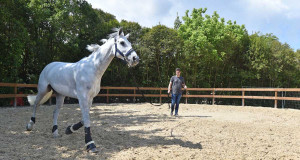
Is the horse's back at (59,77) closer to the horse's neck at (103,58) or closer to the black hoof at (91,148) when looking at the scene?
the horse's neck at (103,58)

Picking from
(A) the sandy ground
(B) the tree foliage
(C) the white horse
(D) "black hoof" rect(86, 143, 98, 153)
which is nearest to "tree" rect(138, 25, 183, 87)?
(B) the tree foliage

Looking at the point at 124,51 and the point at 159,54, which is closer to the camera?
the point at 124,51

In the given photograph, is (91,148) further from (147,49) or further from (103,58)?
(147,49)

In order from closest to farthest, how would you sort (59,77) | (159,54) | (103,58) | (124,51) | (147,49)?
1. (124,51)
2. (103,58)
3. (59,77)
4. (147,49)
5. (159,54)

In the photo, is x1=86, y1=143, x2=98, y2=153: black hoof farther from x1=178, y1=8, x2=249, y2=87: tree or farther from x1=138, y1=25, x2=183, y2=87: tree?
x1=178, y1=8, x2=249, y2=87: tree

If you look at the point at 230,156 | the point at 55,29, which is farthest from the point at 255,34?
the point at 230,156

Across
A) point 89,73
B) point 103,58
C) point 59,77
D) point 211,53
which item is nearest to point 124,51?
point 103,58

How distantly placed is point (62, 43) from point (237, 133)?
41.7 ft

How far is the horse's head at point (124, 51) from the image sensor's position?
364 cm

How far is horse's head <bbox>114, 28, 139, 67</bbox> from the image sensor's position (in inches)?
143

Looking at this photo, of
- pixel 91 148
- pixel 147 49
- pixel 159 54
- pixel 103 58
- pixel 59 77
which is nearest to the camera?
pixel 91 148

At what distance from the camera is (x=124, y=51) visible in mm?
3748

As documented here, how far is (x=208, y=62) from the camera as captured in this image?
63.5ft

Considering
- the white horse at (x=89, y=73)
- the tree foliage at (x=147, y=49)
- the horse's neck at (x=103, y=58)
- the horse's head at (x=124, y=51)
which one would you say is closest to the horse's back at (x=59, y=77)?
the white horse at (x=89, y=73)
